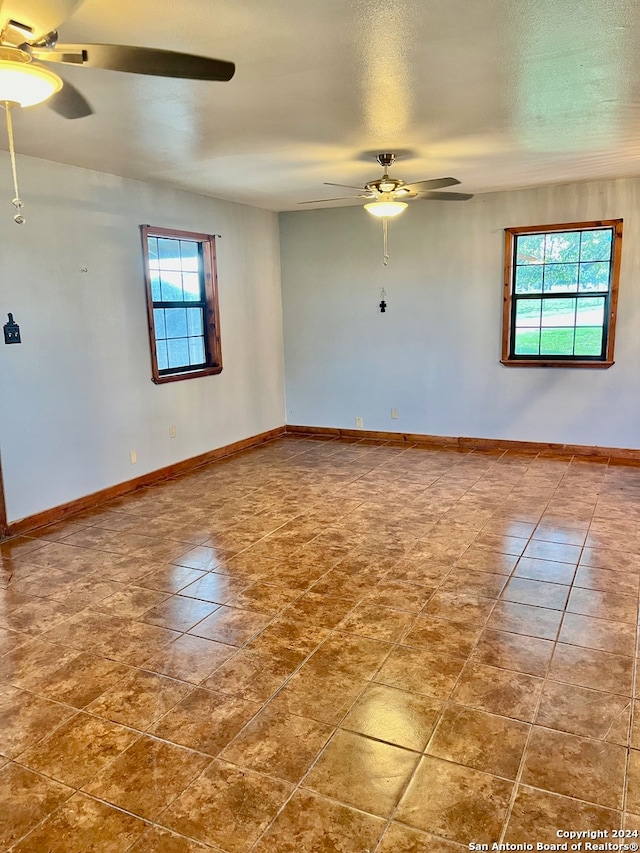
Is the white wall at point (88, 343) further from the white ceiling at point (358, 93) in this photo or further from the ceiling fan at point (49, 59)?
the ceiling fan at point (49, 59)

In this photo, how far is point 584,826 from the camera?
5.78 ft

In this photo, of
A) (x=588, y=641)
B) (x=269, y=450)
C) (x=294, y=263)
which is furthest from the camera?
(x=294, y=263)

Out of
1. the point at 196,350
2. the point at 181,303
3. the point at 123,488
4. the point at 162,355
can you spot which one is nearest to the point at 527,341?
the point at 196,350

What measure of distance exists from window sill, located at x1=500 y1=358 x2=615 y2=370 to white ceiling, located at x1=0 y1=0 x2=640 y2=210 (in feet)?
5.74

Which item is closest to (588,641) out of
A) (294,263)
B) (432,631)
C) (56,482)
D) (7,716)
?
(432,631)

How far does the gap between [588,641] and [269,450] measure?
4359 millimetres

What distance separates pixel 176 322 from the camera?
578cm

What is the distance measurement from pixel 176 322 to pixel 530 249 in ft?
11.7

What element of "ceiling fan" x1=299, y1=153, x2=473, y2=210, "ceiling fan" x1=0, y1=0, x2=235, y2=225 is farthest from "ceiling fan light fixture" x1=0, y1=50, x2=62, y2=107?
"ceiling fan" x1=299, y1=153, x2=473, y2=210

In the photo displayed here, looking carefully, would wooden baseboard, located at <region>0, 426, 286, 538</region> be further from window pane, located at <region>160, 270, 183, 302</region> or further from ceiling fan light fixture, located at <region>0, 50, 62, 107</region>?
ceiling fan light fixture, located at <region>0, 50, 62, 107</region>

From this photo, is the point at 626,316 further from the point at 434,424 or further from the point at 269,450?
the point at 269,450

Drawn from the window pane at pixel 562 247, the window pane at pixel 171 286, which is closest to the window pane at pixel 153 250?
the window pane at pixel 171 286

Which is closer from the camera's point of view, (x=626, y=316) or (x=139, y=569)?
(x=139, y=569)

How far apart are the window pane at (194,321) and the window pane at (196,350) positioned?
0.26ft
